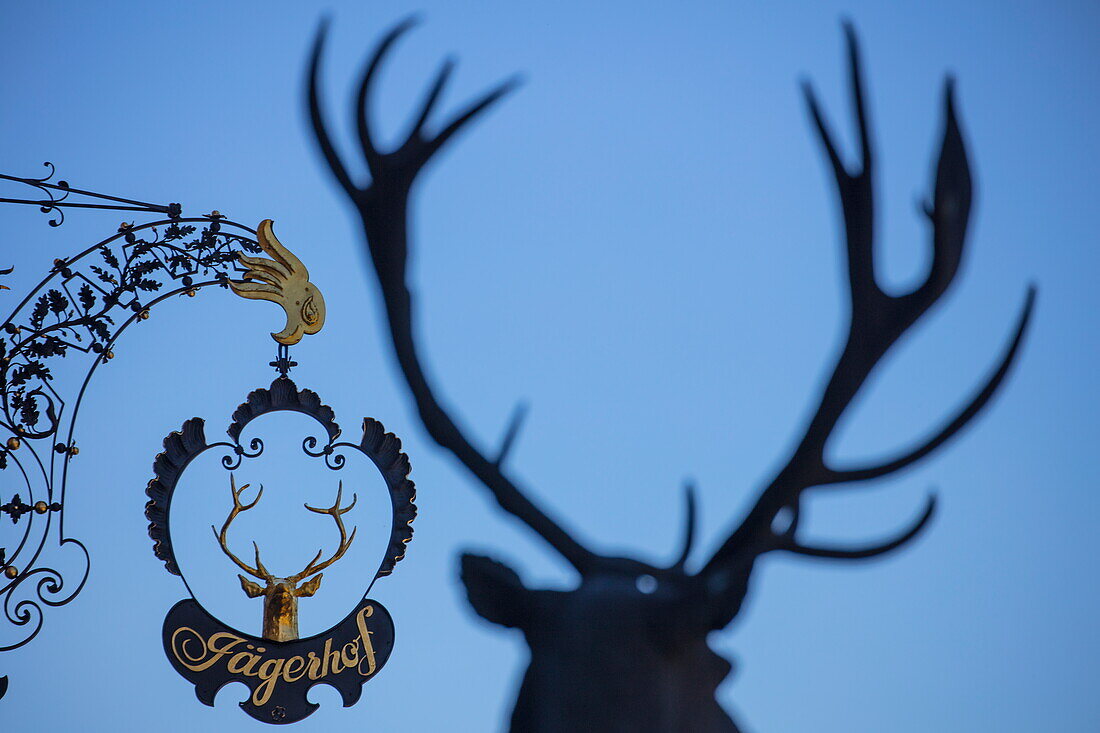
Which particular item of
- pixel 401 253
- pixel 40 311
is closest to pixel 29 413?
pixel 40 311

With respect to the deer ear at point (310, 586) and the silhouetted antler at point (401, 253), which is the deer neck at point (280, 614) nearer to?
the deer ear at point (310, 586)

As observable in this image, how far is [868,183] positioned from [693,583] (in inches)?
18.9

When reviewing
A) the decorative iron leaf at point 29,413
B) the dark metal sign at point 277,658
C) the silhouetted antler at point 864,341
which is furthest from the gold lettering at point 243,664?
the silhouetted antler at point 864,341

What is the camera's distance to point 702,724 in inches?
53.5

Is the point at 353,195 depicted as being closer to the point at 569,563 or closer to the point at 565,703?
the point at 569,563

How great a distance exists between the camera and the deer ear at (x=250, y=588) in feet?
13.9

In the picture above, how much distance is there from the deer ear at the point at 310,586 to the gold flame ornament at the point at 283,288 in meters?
0.78

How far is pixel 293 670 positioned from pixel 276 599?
235 millimetres

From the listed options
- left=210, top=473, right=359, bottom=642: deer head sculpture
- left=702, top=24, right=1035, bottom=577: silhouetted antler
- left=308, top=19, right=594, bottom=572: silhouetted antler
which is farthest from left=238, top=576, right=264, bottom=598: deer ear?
left=702, top=24, right=1035, bottom=577: silhouetted antler

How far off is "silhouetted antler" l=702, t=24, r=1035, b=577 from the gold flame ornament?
3015 mm

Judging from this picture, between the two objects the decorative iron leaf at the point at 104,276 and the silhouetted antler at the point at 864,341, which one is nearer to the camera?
the silhouetted antler at the point at 864,341

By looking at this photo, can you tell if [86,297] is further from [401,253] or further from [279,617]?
[401,253]

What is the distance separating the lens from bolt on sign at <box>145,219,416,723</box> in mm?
4145

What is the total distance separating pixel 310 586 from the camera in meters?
4.29
